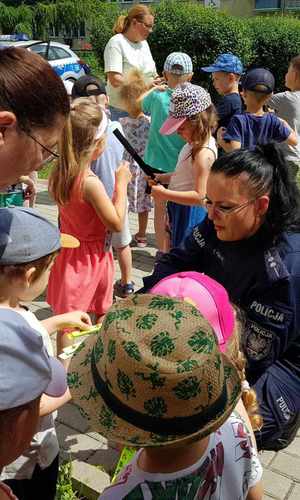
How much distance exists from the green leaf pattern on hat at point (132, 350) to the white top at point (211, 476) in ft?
1.03

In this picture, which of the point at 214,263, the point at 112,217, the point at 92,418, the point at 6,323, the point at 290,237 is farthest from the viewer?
the point at 112,217

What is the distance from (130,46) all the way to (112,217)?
3289mm

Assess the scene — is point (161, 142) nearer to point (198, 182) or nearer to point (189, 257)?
point (198, 182)

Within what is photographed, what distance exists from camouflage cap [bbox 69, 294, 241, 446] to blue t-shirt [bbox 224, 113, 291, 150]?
11.0 ft

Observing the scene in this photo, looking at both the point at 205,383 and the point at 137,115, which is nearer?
the point at 205,383

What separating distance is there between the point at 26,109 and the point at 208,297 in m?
0.78

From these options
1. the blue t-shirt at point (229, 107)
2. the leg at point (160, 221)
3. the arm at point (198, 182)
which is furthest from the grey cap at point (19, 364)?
the blue t-shirt at point (229, 107)

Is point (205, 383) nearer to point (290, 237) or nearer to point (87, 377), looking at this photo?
point (87, 377)

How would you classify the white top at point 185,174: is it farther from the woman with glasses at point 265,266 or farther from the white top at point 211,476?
the white top at point 211,476

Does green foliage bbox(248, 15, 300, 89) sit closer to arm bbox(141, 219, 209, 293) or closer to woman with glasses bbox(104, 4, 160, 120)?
woman with glasses bbox(104, 4, 160, 120)

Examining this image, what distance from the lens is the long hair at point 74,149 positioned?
2.68 metres

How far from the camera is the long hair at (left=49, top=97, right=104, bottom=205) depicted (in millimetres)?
2682

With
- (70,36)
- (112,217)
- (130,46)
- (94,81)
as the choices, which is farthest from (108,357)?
(70,36)

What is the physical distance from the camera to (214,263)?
2.17m
